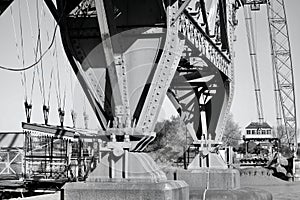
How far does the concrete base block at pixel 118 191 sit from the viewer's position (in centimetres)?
1238

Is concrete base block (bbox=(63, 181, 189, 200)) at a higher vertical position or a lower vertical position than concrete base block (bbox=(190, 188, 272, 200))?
higher

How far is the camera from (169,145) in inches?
2648

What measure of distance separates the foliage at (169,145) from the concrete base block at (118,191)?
128ft

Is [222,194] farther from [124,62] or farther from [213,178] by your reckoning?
[124,62]

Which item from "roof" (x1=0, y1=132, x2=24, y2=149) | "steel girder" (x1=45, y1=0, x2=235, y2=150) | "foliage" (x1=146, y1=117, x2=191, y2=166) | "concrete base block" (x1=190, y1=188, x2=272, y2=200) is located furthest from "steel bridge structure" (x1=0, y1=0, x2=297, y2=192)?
"foliage" (x1=146, y1=117, x2=191, y2=166)

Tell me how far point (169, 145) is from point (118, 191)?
55.0 m

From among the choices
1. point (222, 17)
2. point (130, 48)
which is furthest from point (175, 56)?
point (222, 17)

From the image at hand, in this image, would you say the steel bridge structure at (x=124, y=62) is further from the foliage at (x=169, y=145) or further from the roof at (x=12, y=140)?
the foliage at (x=169, y=145)

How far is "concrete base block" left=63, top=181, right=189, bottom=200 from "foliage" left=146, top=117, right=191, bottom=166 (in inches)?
1538

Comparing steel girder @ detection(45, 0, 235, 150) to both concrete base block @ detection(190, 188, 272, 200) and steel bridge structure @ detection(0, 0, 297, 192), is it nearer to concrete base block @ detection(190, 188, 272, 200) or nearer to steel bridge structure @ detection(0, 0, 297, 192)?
steel bridge structure @ detection(0, 0, 297, 192)

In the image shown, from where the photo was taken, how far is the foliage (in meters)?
55.9

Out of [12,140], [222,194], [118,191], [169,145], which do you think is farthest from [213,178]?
[169,145]

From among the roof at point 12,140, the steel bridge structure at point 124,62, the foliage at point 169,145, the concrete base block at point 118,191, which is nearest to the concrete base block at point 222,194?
the steel bridge structure at point 124,62

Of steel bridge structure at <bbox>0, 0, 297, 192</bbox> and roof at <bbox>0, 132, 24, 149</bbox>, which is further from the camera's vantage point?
roof at <bbox>0, 132, 24, 149</bbox>
